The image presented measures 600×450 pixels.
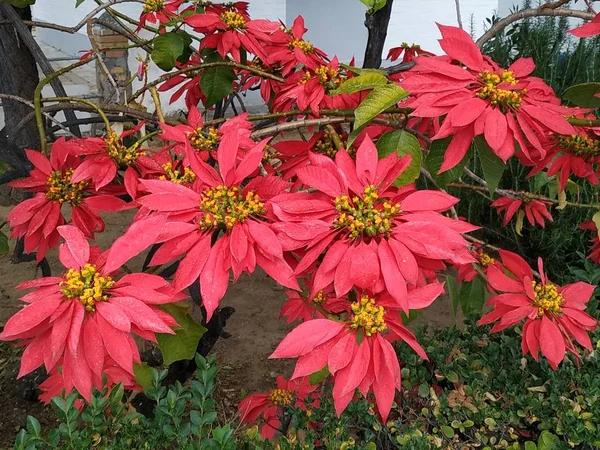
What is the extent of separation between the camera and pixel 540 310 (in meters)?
0.71

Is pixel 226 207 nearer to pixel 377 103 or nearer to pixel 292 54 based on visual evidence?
pixel 377 103

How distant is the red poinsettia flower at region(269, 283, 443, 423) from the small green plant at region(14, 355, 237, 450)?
0.23 metres

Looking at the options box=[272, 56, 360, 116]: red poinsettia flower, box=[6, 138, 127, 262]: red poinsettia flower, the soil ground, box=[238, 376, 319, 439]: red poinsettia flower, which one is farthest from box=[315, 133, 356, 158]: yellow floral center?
the soil ground

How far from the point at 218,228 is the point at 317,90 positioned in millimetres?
318

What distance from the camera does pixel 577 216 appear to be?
2.01 metres

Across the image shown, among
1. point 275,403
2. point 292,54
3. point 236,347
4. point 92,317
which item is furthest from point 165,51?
point 236,347

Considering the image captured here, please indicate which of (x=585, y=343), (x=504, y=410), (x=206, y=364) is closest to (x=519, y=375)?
(x=504, y=410)

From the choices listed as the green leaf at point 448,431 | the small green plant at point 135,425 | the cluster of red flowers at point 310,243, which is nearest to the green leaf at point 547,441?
the green leaf at point 448,431

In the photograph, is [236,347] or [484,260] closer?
[484,260]

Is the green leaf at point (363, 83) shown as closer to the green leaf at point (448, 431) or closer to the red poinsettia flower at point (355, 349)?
the red poinsettia flower at point (355, 349)

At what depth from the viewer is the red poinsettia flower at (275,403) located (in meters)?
0.96

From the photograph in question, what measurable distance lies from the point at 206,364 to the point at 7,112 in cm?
97

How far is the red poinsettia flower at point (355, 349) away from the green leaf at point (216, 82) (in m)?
0.54

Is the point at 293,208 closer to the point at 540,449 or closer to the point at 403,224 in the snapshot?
the point at 403,224
